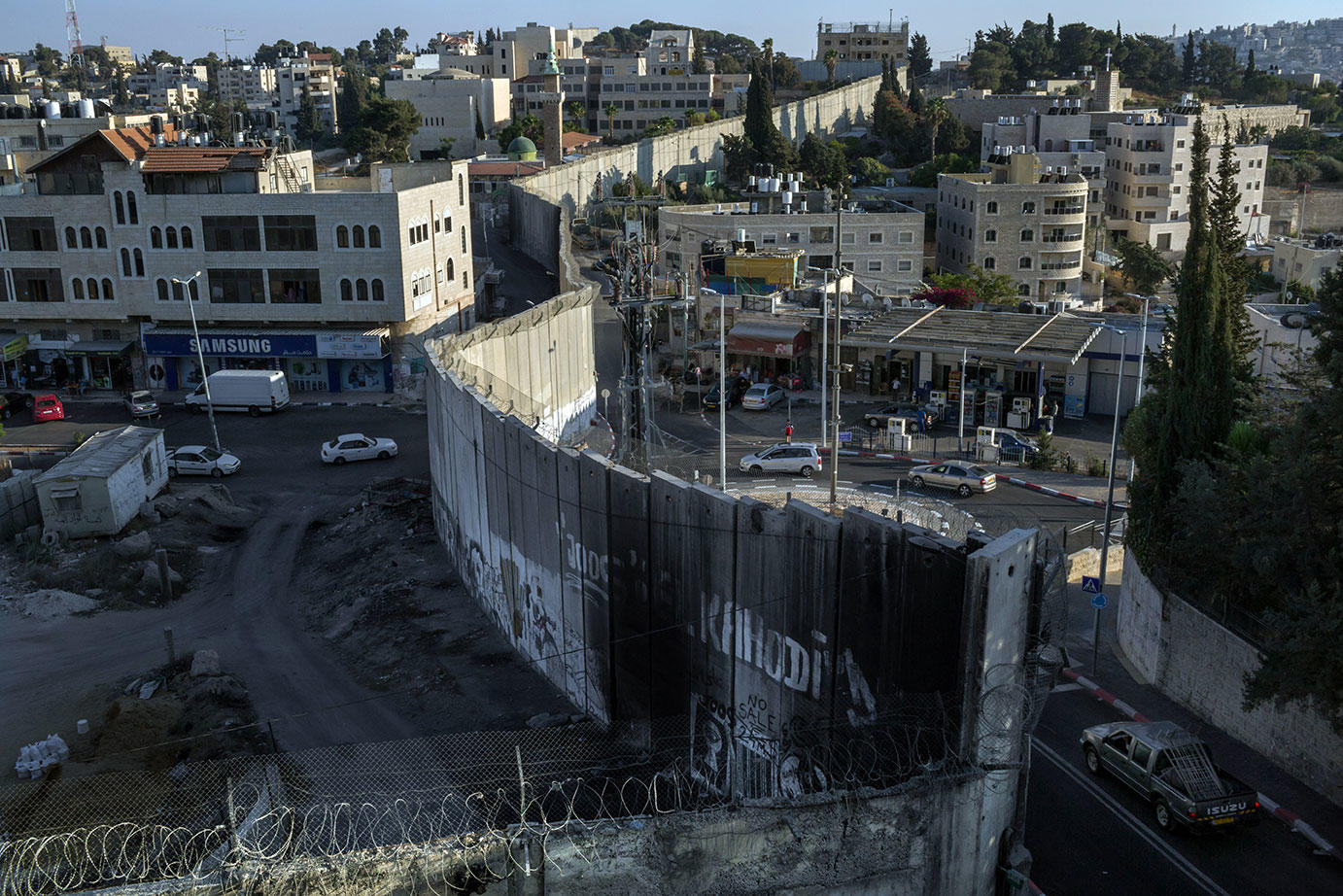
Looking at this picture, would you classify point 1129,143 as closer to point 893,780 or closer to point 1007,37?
point 893,780

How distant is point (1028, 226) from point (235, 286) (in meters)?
43.1

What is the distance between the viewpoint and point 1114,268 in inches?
3317

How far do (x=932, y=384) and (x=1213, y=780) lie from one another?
102 feet

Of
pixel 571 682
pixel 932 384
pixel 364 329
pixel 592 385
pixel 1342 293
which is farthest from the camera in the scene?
pixel 364 329

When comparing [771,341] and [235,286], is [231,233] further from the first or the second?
[771,341]

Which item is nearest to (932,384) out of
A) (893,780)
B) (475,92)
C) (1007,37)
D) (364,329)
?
(364,329)

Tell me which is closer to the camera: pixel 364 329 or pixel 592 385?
pixel 592 385

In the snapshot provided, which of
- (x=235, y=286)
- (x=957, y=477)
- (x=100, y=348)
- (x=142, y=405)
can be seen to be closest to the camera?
(x=957, y=477)

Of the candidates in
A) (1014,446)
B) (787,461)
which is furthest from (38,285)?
(1014,446)

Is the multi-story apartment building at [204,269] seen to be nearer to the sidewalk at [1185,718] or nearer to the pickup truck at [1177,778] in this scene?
the sidewalk at [1185,718]

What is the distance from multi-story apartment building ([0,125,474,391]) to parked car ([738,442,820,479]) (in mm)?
19658

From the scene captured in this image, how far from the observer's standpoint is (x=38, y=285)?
52.3 m

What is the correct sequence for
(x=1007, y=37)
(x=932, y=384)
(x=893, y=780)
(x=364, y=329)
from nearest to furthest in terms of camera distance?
(x=893, y=780)
(x=932, y=384)
(x=364, y=329)
(x=1007, y=37)

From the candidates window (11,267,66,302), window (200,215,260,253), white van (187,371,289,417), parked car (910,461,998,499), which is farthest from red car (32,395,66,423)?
parked car (910,461,998,499)
